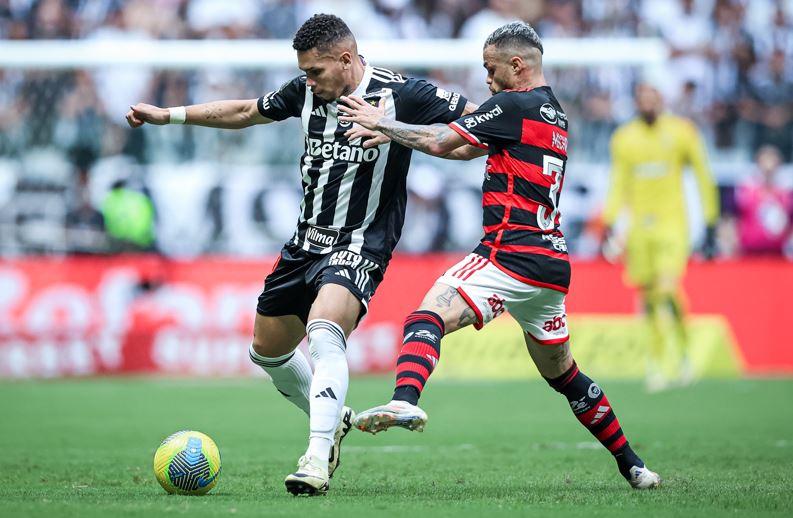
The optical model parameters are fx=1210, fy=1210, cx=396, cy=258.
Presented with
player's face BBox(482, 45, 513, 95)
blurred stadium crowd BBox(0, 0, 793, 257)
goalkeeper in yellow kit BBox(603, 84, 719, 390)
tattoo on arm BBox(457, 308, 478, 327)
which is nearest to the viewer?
tattoo on arm BBox(457, 308, 478, 327)

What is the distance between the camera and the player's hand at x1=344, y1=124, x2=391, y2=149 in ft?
21.5

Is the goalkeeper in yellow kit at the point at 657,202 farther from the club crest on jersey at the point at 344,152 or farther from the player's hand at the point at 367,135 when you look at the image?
the player's hand at the point at 367,135

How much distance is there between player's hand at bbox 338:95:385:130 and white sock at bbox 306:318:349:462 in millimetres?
1084

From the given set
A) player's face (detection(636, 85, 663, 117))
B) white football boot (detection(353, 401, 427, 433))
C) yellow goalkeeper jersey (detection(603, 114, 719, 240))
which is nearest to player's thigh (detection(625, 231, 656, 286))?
yellow goalkeeper jersey (detection(603, 114, 719, 240))

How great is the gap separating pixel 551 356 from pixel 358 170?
1.54 metres

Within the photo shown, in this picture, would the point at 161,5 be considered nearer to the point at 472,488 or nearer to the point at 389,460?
the point at 389,460

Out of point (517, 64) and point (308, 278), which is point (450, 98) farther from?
point (308, 278)

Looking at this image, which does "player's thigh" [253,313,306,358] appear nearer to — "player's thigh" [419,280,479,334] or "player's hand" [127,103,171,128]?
"player's thigh" [419,280,479,334]

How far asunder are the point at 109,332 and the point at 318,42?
10.4m

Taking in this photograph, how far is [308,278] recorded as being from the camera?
6926mm

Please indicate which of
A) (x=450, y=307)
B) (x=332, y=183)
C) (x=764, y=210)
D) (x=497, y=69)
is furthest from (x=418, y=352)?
(x=764, y=210)

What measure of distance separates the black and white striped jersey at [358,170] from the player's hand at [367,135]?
0.90 feet

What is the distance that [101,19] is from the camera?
19.8 m

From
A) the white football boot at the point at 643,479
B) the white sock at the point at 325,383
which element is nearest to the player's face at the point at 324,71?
the white sock at the point at 325,383
